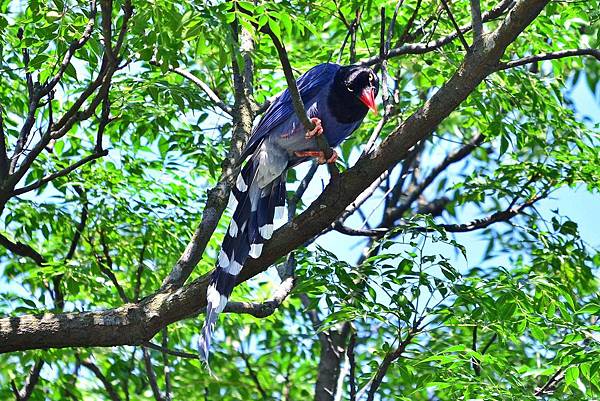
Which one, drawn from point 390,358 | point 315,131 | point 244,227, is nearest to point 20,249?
point 244,227

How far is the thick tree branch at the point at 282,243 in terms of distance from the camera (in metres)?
3.64

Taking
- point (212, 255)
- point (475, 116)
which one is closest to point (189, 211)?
point (212, 255)

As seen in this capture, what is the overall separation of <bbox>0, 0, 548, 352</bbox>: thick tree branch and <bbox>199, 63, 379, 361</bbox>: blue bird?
334 mm

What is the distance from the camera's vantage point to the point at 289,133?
4.45 meters

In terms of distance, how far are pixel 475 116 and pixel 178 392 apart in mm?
2654

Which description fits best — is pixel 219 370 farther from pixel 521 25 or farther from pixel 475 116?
pixel 521 25

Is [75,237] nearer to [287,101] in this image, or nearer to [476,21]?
[287,101]

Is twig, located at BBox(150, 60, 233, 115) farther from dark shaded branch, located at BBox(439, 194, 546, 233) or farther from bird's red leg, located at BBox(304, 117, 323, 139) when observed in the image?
dark shaded branch, located at BBox(439, 194, 546, 233)

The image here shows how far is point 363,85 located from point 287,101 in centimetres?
37

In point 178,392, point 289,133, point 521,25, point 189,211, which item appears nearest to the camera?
point 521,25

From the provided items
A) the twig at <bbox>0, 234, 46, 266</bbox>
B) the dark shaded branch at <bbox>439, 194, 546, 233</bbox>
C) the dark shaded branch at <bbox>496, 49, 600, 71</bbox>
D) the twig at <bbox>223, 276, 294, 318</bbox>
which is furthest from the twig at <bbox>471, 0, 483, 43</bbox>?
the twig at <bbox>0, 234, 46, 266</bbox>

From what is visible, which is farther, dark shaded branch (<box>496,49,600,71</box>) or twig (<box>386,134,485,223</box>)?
twig (<box>386,134,485,223</box>)

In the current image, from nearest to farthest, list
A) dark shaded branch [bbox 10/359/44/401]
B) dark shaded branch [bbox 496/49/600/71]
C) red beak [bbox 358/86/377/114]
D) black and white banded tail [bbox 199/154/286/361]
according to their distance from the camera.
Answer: black and white banded tail [bbox 199/154/286/361]
dark shaded branch [bbox 496/49/600/71]
red beak [bbox 358/86/377/114]
dark shaded branch [bbox 10/359/44/401]

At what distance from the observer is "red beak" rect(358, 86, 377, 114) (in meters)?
4.45
